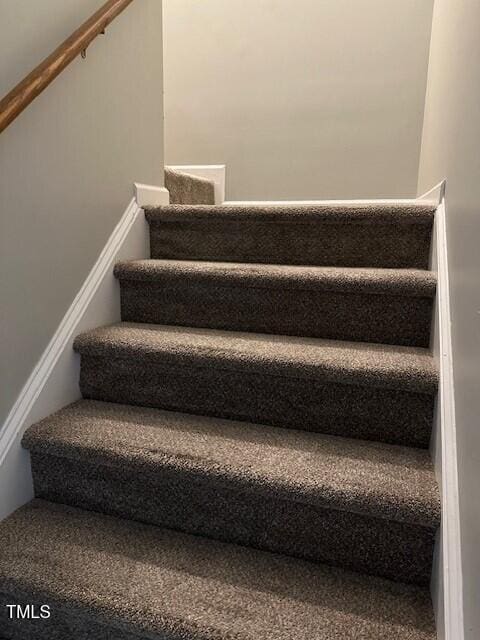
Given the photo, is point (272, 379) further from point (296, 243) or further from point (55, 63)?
point (55, 63)

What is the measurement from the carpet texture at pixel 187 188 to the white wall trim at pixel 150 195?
157 millimetres

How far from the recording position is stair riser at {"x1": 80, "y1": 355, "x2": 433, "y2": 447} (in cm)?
115

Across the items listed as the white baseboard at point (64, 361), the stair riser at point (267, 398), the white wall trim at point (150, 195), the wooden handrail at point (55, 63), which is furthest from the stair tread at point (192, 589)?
the white wall trim at point (150, 195)

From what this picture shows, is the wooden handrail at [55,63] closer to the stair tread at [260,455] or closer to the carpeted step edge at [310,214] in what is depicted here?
the carpeted step edge at [310,214]

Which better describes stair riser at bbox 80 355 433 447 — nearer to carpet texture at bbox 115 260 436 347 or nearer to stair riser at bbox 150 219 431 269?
carpet texture at bbox 115 260 436 347

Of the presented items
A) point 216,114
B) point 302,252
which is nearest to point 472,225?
point 302,252

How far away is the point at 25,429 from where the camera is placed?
1192 mm

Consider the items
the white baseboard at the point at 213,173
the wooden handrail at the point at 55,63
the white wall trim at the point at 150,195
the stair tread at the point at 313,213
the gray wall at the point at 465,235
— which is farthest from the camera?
the white baseboard at the point at 213,173

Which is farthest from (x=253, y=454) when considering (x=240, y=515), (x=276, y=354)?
(x=276, y=354)

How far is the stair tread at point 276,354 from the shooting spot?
3.70 ft

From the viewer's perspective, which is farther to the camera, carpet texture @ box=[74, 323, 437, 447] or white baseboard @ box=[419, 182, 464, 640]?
carpet texture @ box=[74, 323, 437, 447]

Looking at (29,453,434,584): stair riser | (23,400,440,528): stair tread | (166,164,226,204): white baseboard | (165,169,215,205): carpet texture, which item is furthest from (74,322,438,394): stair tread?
(166,164,226,204): white baseboard

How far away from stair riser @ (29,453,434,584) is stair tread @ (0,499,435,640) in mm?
29

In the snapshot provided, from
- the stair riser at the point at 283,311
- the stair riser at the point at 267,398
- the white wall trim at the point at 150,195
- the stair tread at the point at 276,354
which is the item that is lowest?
the stair riser at the point at 267,398
